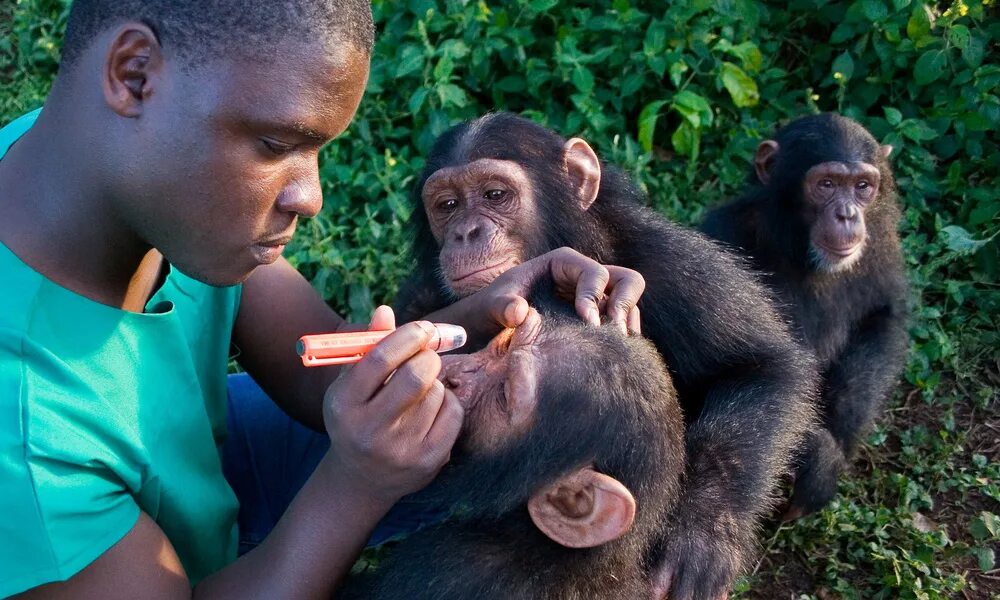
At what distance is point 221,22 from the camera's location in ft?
6.81

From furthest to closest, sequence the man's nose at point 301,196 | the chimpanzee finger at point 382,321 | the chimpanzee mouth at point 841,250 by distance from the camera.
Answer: the chimpanzee mouth at point 841,250, the chimpanzee finger at point 382,321, the man's nose at point 301,196

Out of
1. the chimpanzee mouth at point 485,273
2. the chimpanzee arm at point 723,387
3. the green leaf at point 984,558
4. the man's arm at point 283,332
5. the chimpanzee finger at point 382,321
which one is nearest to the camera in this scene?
the chimpanzee finger at point 382,321

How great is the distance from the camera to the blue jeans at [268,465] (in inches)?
132

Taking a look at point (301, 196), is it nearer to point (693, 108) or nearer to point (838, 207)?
point (838, 207)

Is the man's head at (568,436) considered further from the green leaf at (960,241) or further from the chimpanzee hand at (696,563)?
the green leaf at (960,241)

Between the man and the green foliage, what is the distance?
2.28 m

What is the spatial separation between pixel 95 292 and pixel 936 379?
154 inches

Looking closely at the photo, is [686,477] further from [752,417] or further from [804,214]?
[804,214]

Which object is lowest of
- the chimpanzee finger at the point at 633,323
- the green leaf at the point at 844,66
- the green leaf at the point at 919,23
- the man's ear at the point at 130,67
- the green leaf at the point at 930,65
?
the green leaf at the point at 930,65

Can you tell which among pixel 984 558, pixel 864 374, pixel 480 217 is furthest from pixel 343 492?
pixel 864 374

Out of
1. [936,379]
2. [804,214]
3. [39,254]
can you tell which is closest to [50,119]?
[39,254]

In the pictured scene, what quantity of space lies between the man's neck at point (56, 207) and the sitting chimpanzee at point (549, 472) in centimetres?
98

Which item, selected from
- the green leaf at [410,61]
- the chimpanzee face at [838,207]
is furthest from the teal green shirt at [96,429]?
the chimpanzee face at [838,207]

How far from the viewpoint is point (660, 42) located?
5.39m
